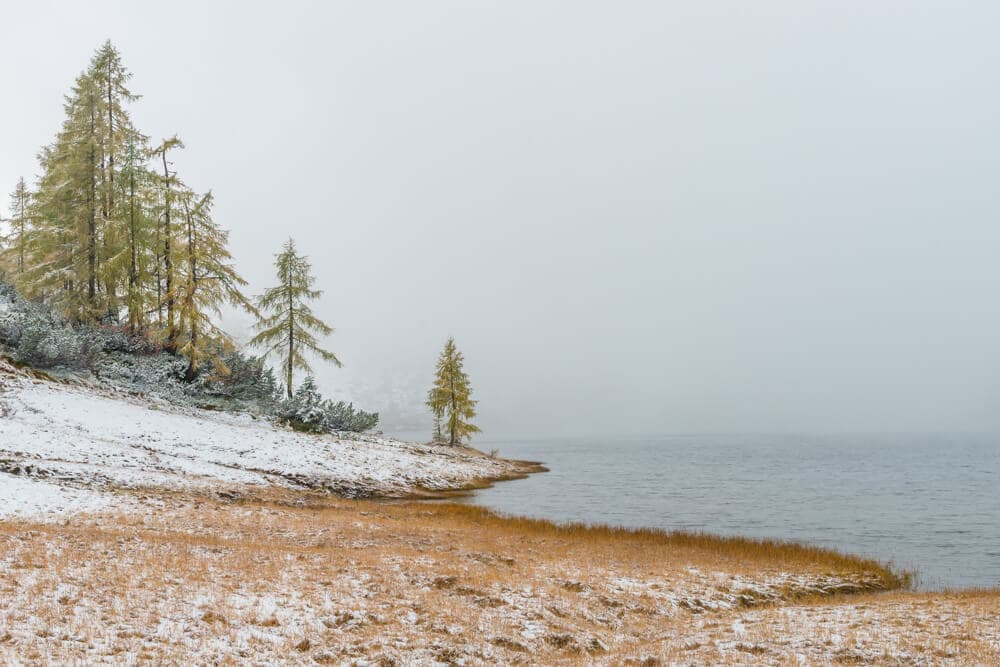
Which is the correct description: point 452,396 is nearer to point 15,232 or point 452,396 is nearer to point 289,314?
point 289,314

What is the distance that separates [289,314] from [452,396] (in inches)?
912

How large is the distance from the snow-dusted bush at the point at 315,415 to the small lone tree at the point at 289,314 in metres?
3.23

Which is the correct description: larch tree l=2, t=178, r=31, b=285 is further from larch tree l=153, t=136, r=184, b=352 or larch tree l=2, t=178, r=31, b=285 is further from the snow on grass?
the snow on grass

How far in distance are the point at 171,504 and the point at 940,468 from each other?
234 feet

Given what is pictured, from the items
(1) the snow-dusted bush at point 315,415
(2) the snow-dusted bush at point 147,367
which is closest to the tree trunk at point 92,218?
(2) the snow-dusted bush at point 147,367

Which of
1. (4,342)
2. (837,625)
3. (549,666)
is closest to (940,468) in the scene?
(837,625)

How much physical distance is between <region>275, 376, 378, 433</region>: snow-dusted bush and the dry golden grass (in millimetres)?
19630

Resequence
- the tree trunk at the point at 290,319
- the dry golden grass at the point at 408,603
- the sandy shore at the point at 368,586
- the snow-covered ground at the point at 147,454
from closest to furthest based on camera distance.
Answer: the dry golden grass at the point at 408,603, the sandy shore at the point at 368,586, the snow-covered ground at the point at 147,454, the tree trunk at the point at 290,319

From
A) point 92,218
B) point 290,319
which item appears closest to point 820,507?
point 290,319

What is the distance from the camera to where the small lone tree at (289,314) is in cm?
4325

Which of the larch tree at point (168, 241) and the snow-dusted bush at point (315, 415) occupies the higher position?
the larch tree at point (168, 241)

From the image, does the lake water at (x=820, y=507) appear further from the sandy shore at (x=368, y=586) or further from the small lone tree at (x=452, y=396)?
the small lone tree at (x=452, y=396)

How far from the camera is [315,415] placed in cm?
3762

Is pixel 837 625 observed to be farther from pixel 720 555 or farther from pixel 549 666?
pixel 720 555
